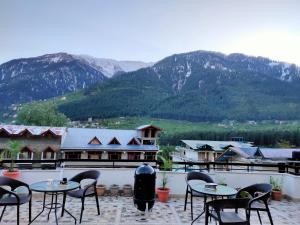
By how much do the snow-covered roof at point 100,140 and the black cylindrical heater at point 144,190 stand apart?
15161 mm

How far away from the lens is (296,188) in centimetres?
648

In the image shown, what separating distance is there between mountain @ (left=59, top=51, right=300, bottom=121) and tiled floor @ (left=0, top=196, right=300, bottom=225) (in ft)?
127

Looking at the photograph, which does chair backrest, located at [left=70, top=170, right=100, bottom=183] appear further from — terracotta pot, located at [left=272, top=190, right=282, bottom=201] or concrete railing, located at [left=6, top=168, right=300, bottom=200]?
terracotta pot, located at [left=272, top=190, right=282, bottom=201]

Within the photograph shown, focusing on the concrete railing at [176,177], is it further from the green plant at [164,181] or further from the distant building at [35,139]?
the distant building at [35,139]

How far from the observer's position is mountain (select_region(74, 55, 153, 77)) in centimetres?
11400

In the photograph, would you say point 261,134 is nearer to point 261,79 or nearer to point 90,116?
point 90,116

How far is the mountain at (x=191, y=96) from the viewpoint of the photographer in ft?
162

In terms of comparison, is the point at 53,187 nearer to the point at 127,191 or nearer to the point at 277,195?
the point at 127,191

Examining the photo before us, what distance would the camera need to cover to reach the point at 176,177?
6.49 meters

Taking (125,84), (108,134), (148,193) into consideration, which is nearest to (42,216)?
(148,193)

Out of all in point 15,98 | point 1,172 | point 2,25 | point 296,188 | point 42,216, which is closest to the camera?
point 42,216

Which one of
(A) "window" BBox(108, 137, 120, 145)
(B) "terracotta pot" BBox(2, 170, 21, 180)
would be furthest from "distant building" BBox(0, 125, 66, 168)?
(B) "terracotta pot" BBox(2, 170, 21, 180)

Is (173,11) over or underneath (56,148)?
over

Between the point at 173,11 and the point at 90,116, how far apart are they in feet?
111
